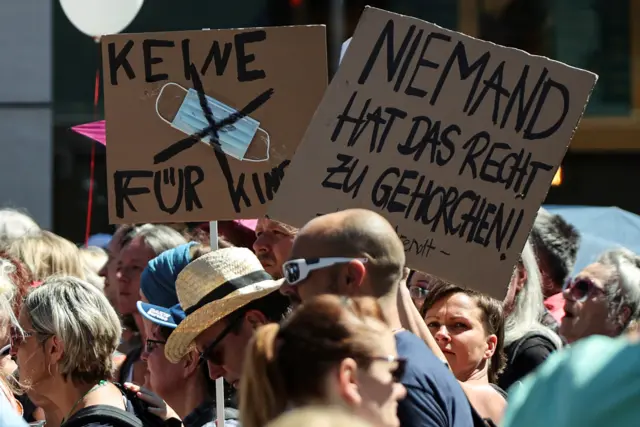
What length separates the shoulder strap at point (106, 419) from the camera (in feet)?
11.3

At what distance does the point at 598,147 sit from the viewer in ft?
41.4

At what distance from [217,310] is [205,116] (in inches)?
32.3

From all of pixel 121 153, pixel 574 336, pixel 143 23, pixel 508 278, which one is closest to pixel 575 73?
pixel 508 278

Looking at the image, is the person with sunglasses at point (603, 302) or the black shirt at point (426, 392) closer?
the black shirt at point (426, 392)

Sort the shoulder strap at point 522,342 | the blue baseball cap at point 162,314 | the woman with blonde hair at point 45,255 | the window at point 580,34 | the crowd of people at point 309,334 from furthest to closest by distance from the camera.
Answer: the window at point 580,34 < the woman with blonde hair at point 45,255 < the shoulder strap at point 522,342 < the blue baseball cap at point 162,314 < the crowd of people at point 309,334

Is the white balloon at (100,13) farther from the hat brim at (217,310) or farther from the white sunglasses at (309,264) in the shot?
the white sunglasses at (309,264)

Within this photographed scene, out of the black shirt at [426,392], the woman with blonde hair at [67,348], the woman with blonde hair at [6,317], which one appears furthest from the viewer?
the woman with blonde hair at [6,317]

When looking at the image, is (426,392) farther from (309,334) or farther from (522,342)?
(522,342)

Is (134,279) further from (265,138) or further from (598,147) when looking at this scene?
(598,147)

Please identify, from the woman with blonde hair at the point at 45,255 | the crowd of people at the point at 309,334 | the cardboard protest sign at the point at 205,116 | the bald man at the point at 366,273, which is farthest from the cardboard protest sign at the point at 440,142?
the woman with blonde hair at the point at 45,255

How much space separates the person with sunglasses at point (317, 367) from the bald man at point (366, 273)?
0.55 m

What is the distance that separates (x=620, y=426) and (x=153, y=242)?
445 cm

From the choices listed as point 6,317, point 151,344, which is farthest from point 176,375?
point 6,317

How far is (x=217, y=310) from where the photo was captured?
3.43m
